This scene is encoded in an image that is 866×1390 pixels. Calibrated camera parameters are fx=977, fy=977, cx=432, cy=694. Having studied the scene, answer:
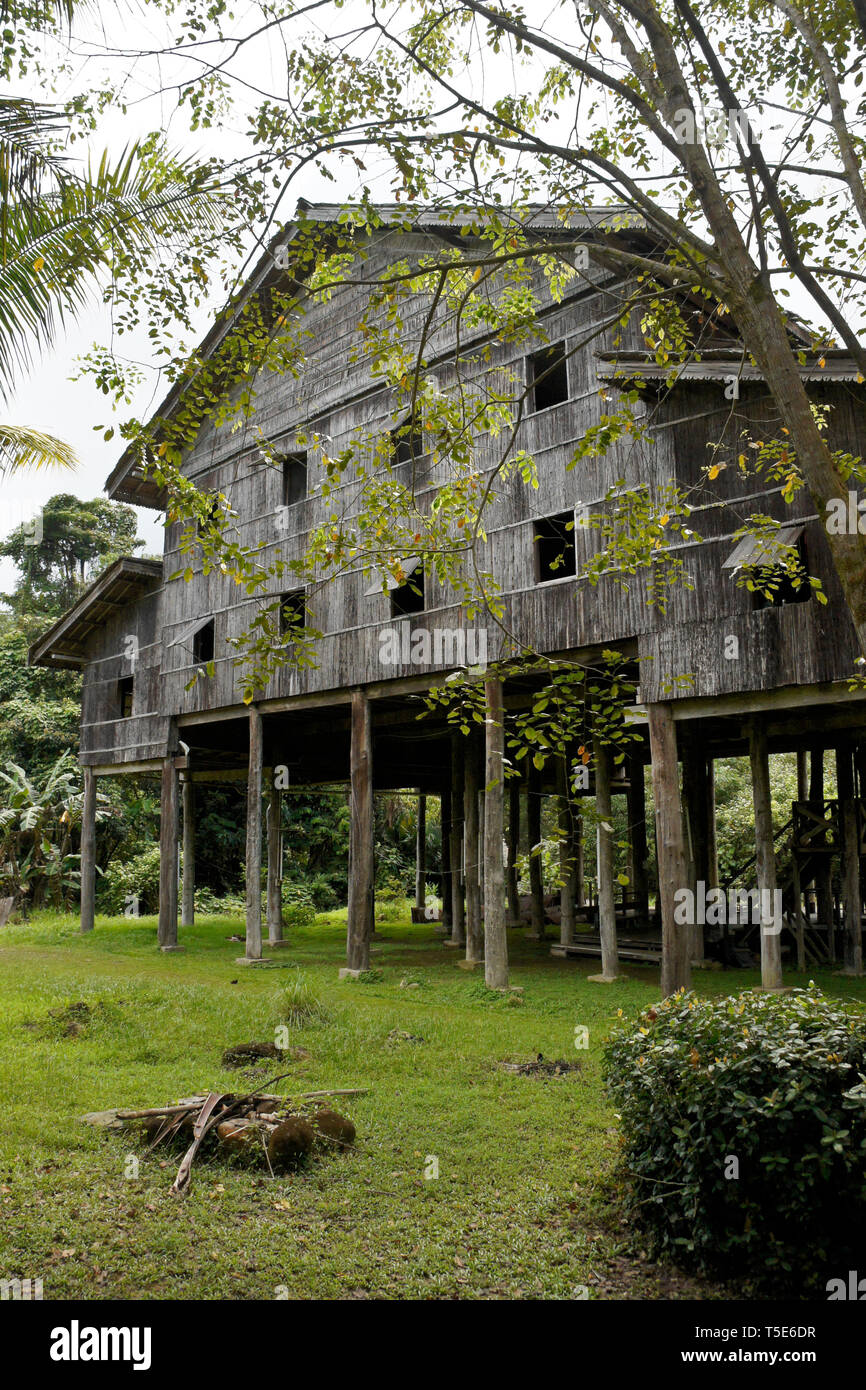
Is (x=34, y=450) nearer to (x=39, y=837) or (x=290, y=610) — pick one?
(x=290, y=610)

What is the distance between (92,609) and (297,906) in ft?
39.1

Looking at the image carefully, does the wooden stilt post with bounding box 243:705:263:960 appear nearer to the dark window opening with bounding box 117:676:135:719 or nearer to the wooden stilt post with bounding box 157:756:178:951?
the wooden stilt post with bounding box 157:756:178:951

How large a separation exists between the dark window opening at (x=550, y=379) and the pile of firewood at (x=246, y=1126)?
10669 mm

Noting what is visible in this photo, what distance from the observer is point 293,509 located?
19.1 meters

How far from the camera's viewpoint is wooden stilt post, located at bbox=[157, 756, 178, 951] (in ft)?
70.5

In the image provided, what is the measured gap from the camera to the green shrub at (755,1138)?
16.1 feet

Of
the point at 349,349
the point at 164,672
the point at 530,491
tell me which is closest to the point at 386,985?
the point at 530,491

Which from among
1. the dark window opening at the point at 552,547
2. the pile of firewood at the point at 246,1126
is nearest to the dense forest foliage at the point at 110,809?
the dark window opening at the point at 552,547

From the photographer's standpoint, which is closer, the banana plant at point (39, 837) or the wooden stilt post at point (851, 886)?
the wooden stilt post at point (851, 886)

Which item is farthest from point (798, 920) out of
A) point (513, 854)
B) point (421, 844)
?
point (421, 844)

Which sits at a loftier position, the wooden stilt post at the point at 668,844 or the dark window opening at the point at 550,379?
the dark window opening at the point at 550,379

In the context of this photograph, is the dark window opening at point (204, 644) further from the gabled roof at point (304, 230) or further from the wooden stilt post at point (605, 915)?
the wooden stilt post at point (605, 915)

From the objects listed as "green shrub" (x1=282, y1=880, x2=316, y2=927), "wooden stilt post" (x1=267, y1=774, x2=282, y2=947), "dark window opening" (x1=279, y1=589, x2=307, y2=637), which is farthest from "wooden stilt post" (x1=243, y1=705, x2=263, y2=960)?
"dark window opening" (x1=279, y1=589, x2=307, y2=637)

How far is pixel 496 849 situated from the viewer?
14320 millimetres
